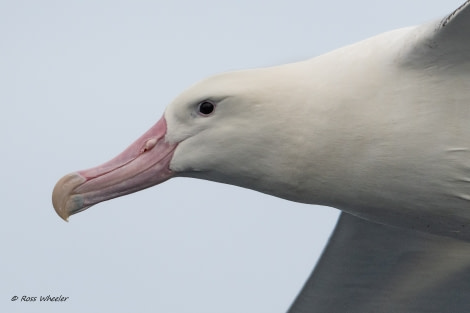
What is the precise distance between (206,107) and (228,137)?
0.80 ft

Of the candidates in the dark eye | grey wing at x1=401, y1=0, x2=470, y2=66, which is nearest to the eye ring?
the dark eye

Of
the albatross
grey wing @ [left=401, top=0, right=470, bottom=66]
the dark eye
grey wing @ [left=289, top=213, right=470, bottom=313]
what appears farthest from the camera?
grey wing @ [left=289, top=213, right=470, bottom=313]

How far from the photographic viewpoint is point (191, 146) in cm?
1011

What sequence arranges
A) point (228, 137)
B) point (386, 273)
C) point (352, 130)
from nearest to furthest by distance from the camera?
point (352, 130)
point (228, 137)
point (386, 273)

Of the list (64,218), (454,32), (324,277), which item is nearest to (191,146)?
(64,218)

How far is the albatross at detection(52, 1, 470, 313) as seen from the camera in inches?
385

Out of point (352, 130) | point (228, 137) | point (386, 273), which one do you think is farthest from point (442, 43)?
point (386, 273)

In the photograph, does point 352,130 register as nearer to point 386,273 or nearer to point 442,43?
point 442,43

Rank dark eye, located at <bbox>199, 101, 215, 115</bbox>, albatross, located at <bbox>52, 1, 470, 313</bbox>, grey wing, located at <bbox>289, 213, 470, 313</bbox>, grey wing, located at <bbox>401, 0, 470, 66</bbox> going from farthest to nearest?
grey wing, located at <bbox>289, 213, 470, 313</bbox>, dark eye, located at <bbox>199, 101, 215, 115</bbox>, albatross, located at <bbox>52, 1, 470, 313</bbox>, grey wing, located at <bbox>401, 0, 470, 66</bbox>

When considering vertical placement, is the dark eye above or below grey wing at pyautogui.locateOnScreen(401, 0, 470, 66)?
below

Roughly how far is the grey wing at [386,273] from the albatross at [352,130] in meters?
2.24

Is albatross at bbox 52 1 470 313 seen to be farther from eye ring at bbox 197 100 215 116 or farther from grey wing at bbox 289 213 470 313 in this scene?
grey wing at bbox 289 213 470 313

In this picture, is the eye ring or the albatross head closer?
the albatross head

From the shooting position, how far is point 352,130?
978cm
